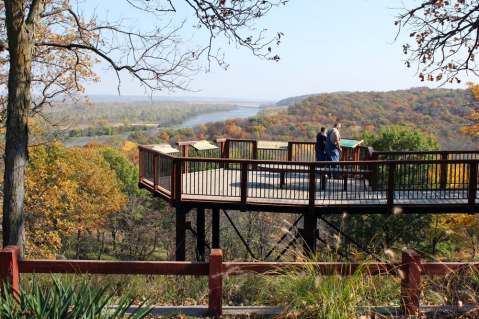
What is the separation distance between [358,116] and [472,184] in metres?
91.8

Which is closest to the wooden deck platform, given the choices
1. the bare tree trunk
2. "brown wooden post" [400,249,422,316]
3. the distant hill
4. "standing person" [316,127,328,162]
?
"standing person" [316,127,328,162]

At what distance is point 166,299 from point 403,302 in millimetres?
3418

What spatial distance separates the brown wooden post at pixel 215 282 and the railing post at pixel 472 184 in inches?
320

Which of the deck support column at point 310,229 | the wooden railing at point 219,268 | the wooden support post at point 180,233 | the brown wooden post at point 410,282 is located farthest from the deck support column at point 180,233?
the brown wooden post at point 410,282

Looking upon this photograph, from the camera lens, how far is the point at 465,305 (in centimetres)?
659

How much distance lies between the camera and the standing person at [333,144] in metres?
14.9

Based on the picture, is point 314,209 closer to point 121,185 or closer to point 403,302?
point 403,302

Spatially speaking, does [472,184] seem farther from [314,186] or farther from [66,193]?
[66,193]

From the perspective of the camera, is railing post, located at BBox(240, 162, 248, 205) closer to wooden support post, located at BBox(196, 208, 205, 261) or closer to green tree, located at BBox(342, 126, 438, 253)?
wooden support post, located at BBox(196, 208, 205, 261)

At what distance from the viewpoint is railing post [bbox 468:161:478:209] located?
1227cm

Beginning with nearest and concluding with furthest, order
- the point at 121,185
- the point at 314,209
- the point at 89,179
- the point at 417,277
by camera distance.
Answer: the point at 417,277 → the point at 314,209 → the point at 89,179 → the point at 121,185

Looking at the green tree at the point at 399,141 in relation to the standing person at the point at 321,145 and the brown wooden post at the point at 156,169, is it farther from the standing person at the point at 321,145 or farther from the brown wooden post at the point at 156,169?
the brown wooden post at the point at 156,169

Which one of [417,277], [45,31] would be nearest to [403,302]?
[417,277]

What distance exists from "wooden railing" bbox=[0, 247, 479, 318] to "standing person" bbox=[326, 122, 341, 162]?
8.36m
